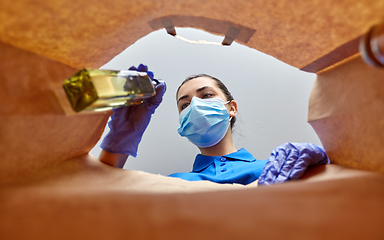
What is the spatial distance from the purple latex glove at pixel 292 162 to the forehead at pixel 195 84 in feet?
2.01

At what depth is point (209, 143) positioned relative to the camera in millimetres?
1082

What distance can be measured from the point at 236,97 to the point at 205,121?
0.56m

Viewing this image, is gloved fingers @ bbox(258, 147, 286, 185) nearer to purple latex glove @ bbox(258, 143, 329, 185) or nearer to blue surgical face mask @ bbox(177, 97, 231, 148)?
purple latex glove @ bbox(258, 143, 329, 185)

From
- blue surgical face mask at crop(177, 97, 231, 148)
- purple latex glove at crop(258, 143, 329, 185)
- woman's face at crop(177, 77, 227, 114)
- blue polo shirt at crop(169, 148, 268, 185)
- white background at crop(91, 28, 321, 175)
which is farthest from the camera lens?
white background at crop(91, 28, 321, 175)

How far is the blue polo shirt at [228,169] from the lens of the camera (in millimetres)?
883

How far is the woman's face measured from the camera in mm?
1115

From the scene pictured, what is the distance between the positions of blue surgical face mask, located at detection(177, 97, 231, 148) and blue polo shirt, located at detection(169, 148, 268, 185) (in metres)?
0.09

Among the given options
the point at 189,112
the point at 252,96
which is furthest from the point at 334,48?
the point at 252,96

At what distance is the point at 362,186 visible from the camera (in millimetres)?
373

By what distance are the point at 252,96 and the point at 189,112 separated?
2.02 feet

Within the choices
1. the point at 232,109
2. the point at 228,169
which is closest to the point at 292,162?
the point at 228,169

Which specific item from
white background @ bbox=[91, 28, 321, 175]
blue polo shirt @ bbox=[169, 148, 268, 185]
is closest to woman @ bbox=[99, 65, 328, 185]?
blue polo shirt @ bbox=[169, 148, 268, 185]

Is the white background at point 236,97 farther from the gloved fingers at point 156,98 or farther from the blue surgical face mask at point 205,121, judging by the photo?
the gloved fingers at point 156,98

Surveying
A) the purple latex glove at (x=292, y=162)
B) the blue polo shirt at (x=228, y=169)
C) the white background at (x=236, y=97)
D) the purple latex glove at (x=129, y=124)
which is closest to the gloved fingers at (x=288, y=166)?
the purple latex glove at (x=292, y=162)
